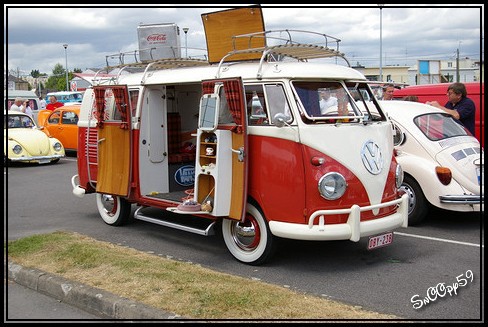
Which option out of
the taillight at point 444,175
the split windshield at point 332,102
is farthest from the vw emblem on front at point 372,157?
the taillight at point 444,175

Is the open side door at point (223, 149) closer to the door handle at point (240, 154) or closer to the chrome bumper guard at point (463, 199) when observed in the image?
the door handle at point (240, 154)

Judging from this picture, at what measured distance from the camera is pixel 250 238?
21.7 ft

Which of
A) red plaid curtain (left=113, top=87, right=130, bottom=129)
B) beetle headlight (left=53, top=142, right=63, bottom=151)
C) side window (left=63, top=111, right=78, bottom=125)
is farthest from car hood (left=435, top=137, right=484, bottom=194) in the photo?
side window (left=63, top=111, right=78, bottom=125)

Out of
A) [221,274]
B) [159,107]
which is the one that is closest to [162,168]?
[159,107]

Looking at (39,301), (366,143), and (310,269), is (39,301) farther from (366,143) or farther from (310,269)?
(366,143)

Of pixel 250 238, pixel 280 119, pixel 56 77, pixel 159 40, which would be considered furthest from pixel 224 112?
pixel 56 77

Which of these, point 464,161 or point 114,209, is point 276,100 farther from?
point 114,209

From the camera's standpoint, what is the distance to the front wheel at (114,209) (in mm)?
8586

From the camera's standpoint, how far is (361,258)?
22.1 feet

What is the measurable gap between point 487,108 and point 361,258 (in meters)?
4.84

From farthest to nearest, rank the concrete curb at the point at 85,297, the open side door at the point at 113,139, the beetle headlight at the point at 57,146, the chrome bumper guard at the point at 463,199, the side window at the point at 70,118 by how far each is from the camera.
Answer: the side window at the point at 70,118
the beetle headlight at the point at 57,146
the open side door at the point at 113,139
the chrome bumper guard at the point at 463,199
the concrete curb at the point at 85,297

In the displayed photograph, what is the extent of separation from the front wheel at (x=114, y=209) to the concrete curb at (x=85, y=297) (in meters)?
2.40

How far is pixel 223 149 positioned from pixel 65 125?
46.1ft

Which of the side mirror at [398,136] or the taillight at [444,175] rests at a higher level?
the side mirror at [398,136]
